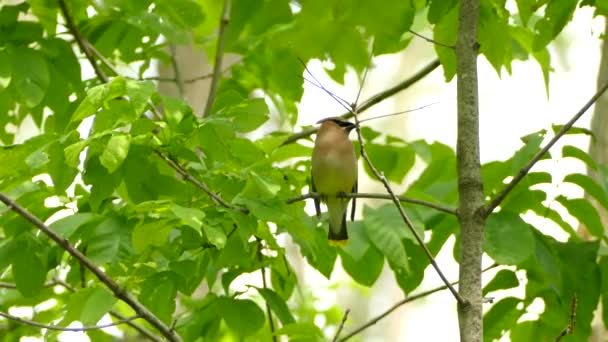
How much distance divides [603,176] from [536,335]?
85 cm

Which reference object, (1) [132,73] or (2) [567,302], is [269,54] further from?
(2) [567,302]

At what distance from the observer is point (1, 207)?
4.36 m

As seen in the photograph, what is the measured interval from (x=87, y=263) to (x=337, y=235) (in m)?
1.70

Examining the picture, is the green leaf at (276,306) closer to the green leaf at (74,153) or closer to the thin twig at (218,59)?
the green leaf at (74,153)

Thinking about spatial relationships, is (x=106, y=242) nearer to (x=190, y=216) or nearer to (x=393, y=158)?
(x=190, y=216)

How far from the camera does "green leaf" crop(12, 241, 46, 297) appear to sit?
404 cm

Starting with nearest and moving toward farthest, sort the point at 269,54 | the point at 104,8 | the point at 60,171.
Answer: the point at 60,171 → the point at 104,8 → the point at 269,54

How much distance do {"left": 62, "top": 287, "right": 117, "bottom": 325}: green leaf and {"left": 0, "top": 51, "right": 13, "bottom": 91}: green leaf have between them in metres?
1.11

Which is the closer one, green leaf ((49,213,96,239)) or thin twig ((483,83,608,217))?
thin twig ((483,83,608,217))

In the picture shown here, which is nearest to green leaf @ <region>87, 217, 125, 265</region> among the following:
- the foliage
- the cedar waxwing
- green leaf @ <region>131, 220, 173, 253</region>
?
the foliage

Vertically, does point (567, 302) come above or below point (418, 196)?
below

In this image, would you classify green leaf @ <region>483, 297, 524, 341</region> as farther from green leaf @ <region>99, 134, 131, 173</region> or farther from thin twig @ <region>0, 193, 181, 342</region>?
green leaf @ <region>99, 134, 131, 173</region>

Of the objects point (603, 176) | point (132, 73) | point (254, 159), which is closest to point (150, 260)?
point (254, 159)

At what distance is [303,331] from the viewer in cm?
370
